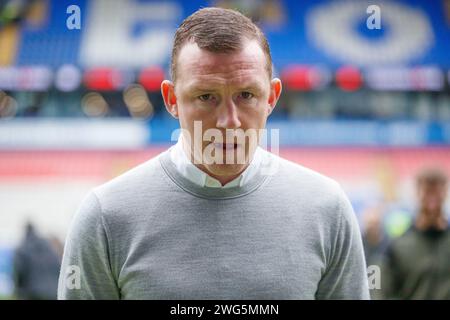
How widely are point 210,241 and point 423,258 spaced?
1.20 m

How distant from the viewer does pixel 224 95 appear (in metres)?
0.79

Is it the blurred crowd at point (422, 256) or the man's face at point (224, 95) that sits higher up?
the man's face at point (224, 95)

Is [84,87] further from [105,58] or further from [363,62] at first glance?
[363,62]

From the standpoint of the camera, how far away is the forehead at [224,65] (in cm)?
78

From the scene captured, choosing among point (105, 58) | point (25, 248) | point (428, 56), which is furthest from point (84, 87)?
point (428, 56)

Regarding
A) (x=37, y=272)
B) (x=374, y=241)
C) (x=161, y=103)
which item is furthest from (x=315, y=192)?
(x=161, y=103)

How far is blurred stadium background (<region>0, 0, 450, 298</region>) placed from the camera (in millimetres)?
4684

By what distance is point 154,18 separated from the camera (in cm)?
507

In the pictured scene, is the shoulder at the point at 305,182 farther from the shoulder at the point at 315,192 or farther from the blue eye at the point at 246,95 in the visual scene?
the blue eye at the point at 246,95

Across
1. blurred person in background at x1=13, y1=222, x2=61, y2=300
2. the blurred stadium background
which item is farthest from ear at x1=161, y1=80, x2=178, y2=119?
the blurred stadium background

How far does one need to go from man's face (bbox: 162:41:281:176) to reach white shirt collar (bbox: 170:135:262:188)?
0.02 meters

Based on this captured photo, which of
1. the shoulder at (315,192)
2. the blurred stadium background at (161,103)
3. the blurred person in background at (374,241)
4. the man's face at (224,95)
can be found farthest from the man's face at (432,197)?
the blurred stadium background at (161,103)

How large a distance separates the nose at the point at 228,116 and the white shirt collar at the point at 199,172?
Answer: 0.08m

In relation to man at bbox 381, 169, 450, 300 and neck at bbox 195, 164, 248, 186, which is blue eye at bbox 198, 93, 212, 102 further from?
man at bbox 381, 169, 450, 300
